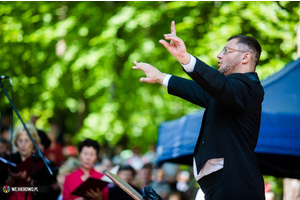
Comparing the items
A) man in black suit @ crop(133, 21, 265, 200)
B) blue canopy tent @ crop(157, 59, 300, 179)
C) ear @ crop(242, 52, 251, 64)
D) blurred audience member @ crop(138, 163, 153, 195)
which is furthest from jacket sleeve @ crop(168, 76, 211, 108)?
blurred audience member @ crop(138, 163, 153, 195)

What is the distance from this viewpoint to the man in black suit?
2.64 metres

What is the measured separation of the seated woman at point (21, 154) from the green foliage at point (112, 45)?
4519 millimetres

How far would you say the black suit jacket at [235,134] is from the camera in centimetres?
270

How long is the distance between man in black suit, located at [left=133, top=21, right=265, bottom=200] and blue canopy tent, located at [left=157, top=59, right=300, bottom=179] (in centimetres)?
205

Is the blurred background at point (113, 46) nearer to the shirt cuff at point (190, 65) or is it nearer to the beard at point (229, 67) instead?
the beard at point (229, 67)

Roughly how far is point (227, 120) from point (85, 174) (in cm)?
305

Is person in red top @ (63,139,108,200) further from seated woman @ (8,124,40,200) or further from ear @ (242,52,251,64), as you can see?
ear @ (242,52,251,64)

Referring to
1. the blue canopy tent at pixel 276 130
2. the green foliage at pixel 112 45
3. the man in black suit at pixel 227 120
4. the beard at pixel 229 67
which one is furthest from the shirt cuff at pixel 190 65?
the green foliage at pixel 112 45

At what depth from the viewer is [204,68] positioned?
262 centimetres

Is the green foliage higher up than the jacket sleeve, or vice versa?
the green foliage

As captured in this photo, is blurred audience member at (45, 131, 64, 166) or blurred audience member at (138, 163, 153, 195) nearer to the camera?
blurred audience member at (138, 163, 153, 195)

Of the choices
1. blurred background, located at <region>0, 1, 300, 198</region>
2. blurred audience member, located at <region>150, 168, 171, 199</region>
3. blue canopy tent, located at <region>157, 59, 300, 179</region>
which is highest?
blurred background, located at <region>0, 1, 300, 198</region>

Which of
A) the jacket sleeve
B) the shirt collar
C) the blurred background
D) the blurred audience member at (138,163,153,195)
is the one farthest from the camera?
the blurred background

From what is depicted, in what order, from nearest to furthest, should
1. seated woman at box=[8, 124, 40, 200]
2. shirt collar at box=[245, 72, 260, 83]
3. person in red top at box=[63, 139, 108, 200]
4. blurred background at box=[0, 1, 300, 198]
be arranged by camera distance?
shirt collar at box=[245, 72, 260, 83] → seated woman at box=[8, 124, 40, 200] → person in red top at box=[63, 139, 108, 200] → blurred background at box=[0, 1, 300, 198]
